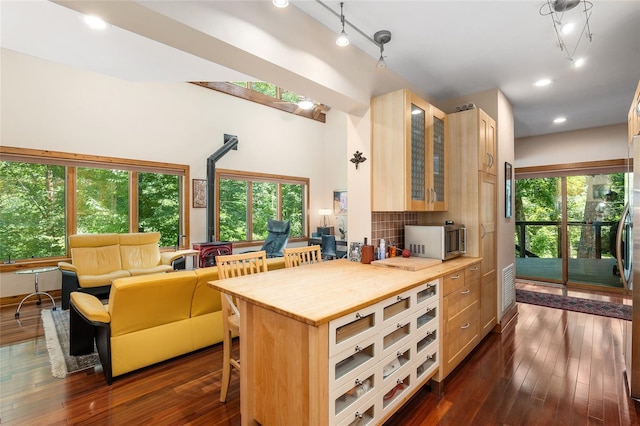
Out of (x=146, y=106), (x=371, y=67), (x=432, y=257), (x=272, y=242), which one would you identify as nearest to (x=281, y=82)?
(x=371, y=67)

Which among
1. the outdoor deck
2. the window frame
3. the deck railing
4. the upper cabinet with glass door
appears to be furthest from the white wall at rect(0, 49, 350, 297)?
the outdoor deck

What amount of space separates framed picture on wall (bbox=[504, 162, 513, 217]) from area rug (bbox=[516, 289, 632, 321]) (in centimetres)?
171

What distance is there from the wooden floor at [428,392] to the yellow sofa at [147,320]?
160mm

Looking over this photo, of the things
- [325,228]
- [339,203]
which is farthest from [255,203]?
[339,203]

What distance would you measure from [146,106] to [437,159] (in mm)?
5615

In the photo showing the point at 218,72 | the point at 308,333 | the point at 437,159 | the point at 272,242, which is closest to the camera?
the point at 308,333

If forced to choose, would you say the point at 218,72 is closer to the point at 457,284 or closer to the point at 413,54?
the point at 413,54

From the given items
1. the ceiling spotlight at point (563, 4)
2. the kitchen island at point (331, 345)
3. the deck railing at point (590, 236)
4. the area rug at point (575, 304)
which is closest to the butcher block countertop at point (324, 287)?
the kitchen island at point (331, 345)

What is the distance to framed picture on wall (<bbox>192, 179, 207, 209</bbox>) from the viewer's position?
6.58m

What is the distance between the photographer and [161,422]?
1.98 m

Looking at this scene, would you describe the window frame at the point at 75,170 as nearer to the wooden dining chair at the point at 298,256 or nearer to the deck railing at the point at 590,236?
the wooden dining chair at the point at 298,256

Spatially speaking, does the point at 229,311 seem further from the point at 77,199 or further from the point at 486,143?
the point at 77,199

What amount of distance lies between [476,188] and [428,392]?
1979 millimetres

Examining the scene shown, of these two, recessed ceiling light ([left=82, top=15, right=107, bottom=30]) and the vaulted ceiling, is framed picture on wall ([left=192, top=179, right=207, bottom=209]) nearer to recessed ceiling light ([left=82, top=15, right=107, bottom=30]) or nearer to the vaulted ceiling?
the vaulted ceiling
